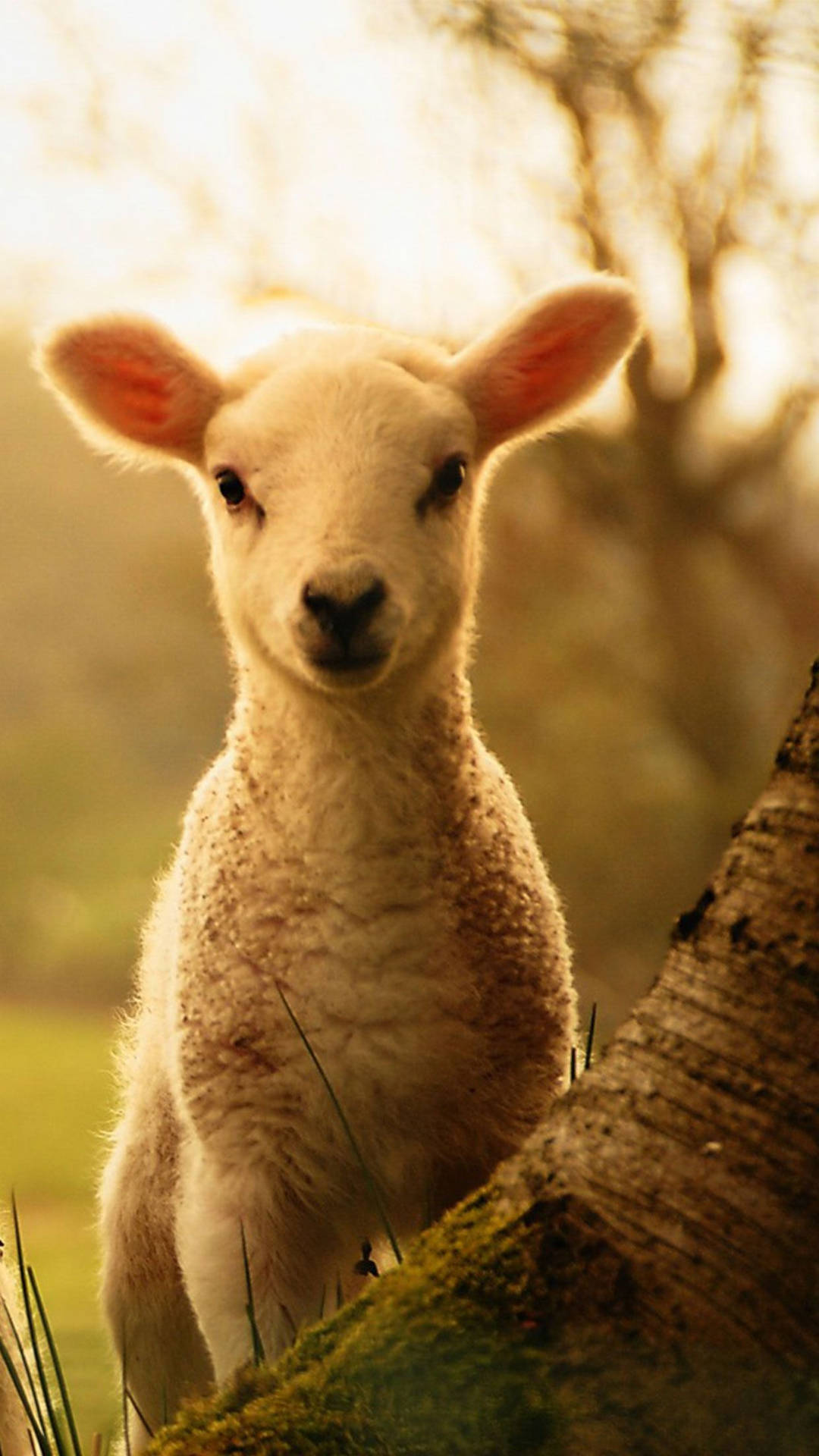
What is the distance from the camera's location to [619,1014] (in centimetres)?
351

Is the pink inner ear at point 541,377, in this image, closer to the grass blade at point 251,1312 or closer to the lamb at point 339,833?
the lamb at point 339,833

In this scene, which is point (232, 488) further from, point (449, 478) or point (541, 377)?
point (541, 377)

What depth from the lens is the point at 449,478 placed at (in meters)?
1.23

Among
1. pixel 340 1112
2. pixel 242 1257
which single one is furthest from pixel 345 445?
pixel 242 1257

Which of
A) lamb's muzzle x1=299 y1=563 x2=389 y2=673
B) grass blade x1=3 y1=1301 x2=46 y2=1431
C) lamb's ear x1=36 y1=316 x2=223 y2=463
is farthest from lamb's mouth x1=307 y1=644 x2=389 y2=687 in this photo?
grass blade x1=3 y1=1301 x2=46 y2=1431

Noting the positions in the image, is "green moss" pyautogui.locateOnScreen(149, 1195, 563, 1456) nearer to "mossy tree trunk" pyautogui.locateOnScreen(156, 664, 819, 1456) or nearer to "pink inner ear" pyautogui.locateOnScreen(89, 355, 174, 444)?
"mossy tree trunk" pyautogui.locateOnScreen(156, 664, 819, 1456)

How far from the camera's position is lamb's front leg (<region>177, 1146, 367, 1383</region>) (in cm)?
114

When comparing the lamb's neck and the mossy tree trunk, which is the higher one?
the lamb's neck

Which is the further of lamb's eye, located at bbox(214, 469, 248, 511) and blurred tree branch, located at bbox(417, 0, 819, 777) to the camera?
blurred tree branch, located at bbox(417, 0, 819, 777)

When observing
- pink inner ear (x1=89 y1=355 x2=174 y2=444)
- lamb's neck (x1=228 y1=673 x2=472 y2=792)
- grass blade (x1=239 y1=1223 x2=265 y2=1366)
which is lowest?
grass blade (x1=239 y1=1223 x2=265 y2=1366)

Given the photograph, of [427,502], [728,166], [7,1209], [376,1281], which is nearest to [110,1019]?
[7,1209]

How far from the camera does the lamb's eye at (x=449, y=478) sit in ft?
3.98

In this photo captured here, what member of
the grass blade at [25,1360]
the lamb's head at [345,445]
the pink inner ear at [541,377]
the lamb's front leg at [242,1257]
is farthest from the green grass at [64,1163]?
the pink inner ear at [541,377]

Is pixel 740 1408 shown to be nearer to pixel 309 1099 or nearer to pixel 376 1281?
pixel 376 1281
